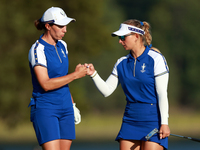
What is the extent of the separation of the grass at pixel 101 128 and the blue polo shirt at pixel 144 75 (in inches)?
361

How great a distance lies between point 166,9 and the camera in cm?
2797

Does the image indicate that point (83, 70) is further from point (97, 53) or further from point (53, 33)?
point (97, 53)

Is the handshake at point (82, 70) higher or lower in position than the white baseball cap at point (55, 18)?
lower

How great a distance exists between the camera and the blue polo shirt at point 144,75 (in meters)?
4.83

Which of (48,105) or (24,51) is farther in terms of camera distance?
(24,51)

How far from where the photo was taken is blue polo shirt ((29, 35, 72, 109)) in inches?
192

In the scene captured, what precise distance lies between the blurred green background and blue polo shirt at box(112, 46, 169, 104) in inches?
305

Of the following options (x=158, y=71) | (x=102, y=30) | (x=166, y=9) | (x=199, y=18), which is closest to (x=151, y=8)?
(x=166, y=9)

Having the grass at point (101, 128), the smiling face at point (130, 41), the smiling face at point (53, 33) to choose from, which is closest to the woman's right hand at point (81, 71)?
the smiling face at point (53, 33)

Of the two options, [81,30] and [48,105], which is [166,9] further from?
[48,105]

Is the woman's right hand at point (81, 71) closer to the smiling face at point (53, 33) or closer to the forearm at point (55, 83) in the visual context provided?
the forearm at point (55, 83)

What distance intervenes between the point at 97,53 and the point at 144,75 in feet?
28.4

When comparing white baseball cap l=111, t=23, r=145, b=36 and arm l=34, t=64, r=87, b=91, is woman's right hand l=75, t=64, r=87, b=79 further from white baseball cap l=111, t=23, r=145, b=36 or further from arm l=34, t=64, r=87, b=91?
white baseball cap l=111, t=23, r=145, b=36

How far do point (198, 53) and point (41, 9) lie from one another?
50.9 ft
